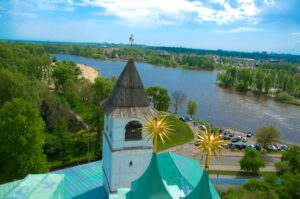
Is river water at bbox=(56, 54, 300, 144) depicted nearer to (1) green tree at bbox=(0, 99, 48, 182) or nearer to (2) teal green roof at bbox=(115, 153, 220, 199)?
(2) teal green roof at bbox=(115, 153, 220, 199)

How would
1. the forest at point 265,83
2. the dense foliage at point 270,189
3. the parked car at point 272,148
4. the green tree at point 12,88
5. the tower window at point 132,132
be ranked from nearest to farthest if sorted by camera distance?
the tower window at point 132,132
the dense foliage at point 270,189
the green tree at point 12,88
the parked car at point 272,148
the forest at point 265,83

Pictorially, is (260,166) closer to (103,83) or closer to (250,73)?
(103,83)

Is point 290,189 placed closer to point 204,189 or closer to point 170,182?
point 170,182

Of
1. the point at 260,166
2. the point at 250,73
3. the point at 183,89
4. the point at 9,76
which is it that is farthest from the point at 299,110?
the point at 9,76

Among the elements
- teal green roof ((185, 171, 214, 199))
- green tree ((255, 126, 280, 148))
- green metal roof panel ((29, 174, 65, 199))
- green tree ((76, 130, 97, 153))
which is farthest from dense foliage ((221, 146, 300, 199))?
green tree ((76, 130, 97, 153))

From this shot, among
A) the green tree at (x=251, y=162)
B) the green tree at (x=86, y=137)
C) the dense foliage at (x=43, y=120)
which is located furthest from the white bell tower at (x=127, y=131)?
the green tree at (x=251, y=162)

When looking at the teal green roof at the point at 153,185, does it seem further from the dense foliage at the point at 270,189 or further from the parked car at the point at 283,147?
the parked car at the point at 283,147

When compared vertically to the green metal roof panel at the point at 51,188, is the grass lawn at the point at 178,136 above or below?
below
